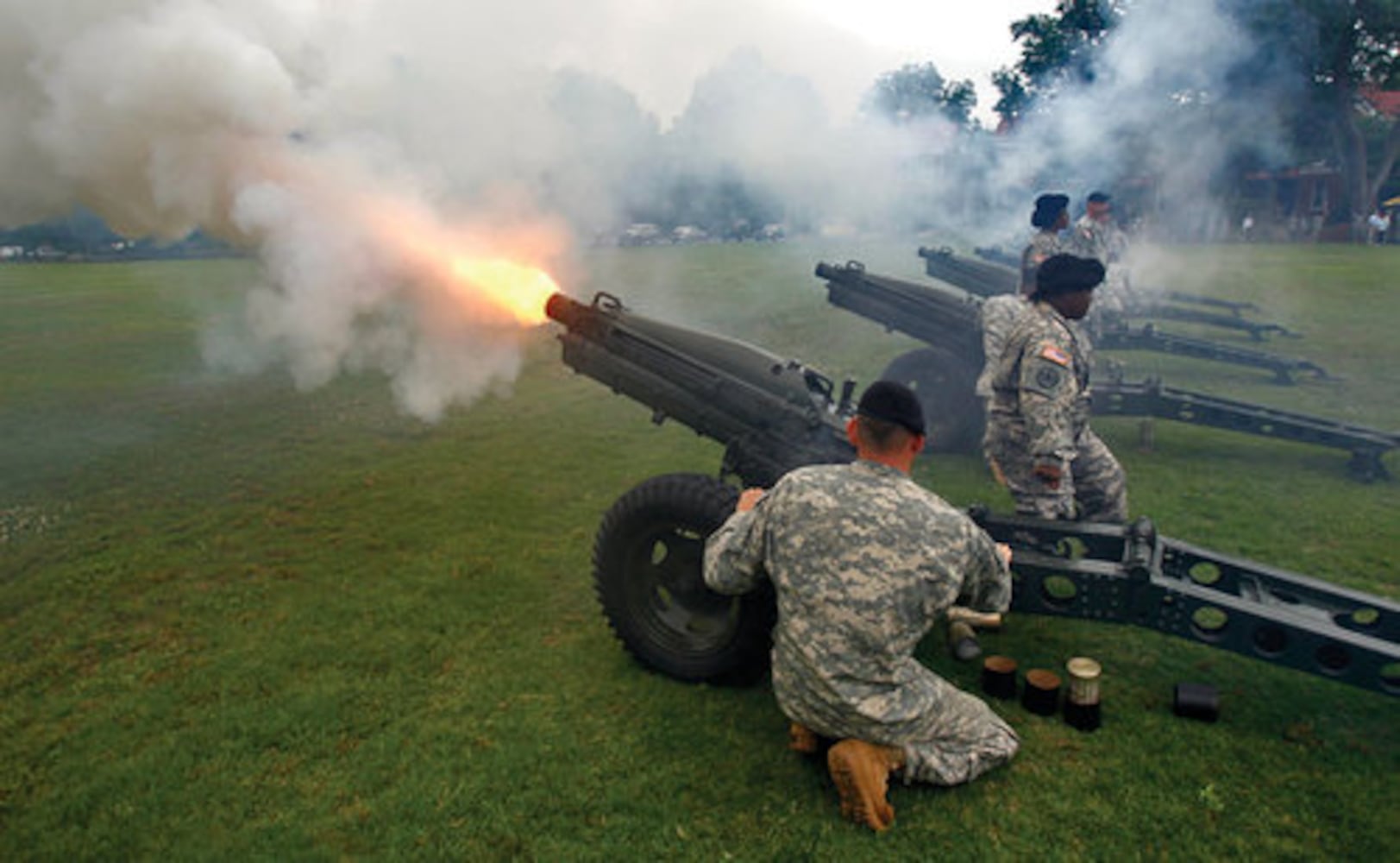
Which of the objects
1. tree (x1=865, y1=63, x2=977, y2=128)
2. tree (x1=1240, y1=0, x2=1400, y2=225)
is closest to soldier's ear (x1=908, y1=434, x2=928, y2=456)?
tree (x1=865, y1=63, x2=977, y2=128)

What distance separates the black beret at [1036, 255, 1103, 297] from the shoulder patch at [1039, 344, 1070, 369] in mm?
327

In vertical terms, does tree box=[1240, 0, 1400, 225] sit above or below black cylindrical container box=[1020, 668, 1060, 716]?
above

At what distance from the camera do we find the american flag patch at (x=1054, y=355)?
15.5 ft

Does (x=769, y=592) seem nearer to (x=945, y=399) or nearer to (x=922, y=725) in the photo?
(x=922, y=725)

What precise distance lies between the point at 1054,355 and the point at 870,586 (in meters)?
2.29

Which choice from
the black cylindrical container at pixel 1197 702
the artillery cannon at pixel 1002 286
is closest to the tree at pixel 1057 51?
the artillery cannon at pixel 1002 286

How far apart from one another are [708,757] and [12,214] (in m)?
6.40

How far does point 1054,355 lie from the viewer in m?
4.74

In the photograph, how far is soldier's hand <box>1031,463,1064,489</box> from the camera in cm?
469

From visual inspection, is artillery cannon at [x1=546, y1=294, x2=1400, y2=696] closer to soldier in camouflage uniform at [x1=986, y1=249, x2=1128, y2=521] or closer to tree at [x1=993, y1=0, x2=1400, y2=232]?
soldier in camouflage uniform at [x1=986, y1=249, x2=1128, y2=521]

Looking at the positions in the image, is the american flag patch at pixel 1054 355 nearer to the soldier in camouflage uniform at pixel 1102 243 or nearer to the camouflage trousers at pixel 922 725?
the camouflage trousers at pixel 922 725

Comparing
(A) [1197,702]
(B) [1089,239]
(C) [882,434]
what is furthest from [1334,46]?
(C) [882,434]

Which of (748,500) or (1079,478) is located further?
(1079,478)

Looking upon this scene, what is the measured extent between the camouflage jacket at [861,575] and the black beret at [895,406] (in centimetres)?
19
